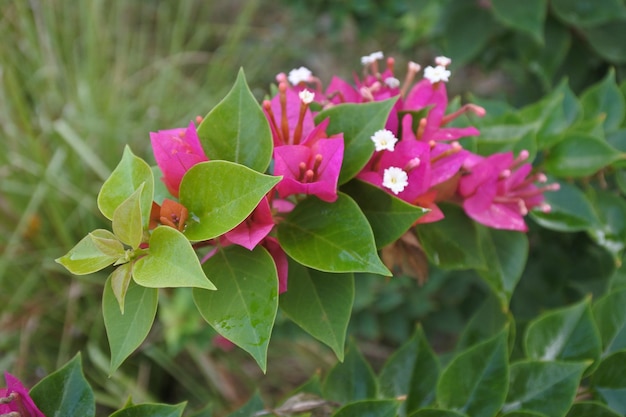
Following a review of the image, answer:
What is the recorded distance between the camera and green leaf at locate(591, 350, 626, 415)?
58 centimetres

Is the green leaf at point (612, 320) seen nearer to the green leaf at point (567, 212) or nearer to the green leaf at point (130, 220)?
the green leaf at point (567, 212)

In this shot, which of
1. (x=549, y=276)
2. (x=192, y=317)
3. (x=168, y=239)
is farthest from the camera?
(x=192, y=317)

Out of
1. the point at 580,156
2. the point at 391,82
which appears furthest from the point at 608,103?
the point at 391,82

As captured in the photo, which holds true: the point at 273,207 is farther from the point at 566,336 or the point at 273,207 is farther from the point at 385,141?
the point at 566,336

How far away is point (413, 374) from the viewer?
65 centimetres

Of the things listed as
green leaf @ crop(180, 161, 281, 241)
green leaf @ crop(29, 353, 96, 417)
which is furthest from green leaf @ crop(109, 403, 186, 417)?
green leaf @ crop(180, 161, 281, 241)

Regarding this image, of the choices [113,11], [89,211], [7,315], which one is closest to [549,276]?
[89,211]

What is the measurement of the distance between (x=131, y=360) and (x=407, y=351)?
1098 millimetres

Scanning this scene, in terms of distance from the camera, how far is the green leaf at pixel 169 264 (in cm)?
40

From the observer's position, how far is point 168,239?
0.44 m

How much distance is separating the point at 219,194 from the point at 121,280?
10cm

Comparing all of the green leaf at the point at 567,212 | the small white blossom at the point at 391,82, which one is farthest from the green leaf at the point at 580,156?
the small white blossom at the point at 391,82

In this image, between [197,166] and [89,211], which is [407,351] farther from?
[89,211]

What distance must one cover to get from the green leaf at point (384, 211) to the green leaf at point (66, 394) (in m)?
0.28
